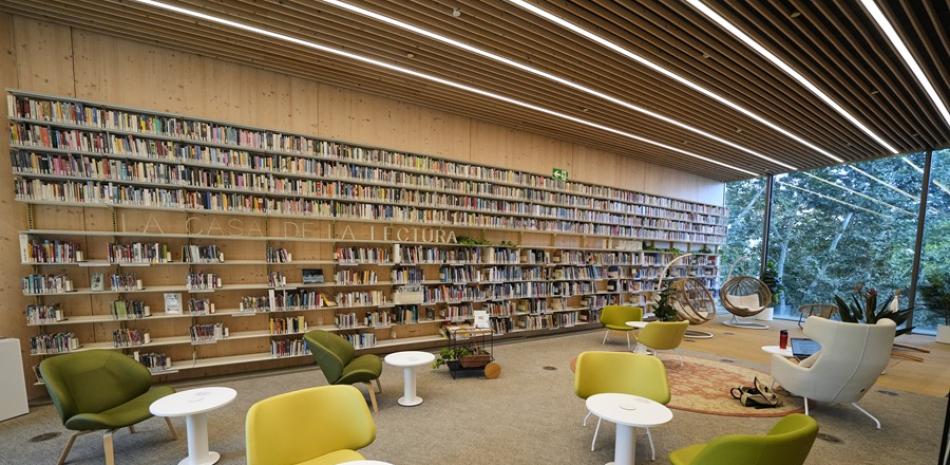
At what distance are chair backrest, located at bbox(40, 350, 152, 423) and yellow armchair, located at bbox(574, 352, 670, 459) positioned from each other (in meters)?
3.94

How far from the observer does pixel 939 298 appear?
24.3ft

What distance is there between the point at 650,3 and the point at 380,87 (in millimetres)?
3800

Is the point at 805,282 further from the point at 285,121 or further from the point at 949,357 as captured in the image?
the point at 285,121

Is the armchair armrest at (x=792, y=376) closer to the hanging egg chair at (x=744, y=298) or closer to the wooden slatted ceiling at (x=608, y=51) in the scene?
the wooden slatted ceiling at (x=608, y=51)

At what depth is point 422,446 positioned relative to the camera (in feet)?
10.4

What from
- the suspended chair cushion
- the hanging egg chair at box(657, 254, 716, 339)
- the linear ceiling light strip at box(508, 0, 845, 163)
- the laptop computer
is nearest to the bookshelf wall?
the hanging egg chair at box(657, 254, 716, 339)

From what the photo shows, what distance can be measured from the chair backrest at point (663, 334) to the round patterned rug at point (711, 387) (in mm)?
443

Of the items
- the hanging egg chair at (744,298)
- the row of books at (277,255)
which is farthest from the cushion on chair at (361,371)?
the hanging egg chair at (744,298)

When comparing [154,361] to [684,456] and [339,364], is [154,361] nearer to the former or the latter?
[339,364]

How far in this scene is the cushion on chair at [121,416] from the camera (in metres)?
2.65

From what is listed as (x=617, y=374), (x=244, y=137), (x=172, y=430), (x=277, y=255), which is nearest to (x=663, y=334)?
(x=617, y=374)

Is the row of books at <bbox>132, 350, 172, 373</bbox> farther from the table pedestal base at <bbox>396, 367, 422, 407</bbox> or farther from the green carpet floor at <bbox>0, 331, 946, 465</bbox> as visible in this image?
the table pedestal base at <bbox>396, 367, 422, 407</bbox>

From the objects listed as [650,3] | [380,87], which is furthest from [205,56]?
[650,3]

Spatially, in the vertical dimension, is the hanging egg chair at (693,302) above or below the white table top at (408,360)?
below
